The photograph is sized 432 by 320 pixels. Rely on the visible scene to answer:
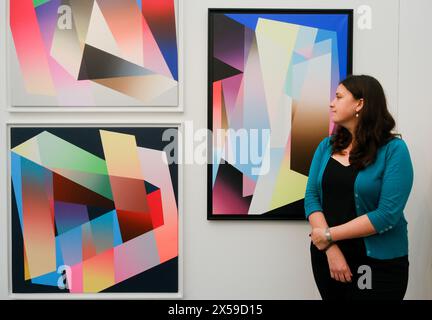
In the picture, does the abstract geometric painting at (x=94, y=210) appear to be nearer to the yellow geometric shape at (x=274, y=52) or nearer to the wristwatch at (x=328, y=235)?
the yellow geometric shape at (x=274, y=52)

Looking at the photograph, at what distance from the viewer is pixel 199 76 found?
1.81m

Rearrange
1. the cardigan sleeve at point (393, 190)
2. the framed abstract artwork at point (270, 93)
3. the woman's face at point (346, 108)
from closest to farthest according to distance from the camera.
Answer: the cardigan sleeve at point (393, 190) < the woman's face at point (346, 108) < the framed abstract artwork at point (270, 93)

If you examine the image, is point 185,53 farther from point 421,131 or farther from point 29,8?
point 421,131

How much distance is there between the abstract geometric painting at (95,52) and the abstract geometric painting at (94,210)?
0.16m

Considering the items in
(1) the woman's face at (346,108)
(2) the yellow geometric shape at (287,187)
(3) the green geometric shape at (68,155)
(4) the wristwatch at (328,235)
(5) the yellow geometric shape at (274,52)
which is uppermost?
(5) the yellow geometric shape at (274,52)

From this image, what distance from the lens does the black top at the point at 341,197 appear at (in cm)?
138

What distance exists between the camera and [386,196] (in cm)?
132

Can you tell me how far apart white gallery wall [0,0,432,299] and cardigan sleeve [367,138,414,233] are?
0.54 m

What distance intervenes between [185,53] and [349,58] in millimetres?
719

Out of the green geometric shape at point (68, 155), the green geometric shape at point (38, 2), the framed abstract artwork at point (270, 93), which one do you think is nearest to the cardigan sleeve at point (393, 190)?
the framed abstract artwork at point (270, 93)

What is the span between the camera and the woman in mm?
1333

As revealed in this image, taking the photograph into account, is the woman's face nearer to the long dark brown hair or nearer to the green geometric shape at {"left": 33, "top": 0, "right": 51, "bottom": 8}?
the long dark brown hair

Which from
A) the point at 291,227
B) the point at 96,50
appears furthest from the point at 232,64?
the point at 291,227

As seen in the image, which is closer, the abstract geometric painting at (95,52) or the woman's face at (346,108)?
the woman's face at (346,108)
